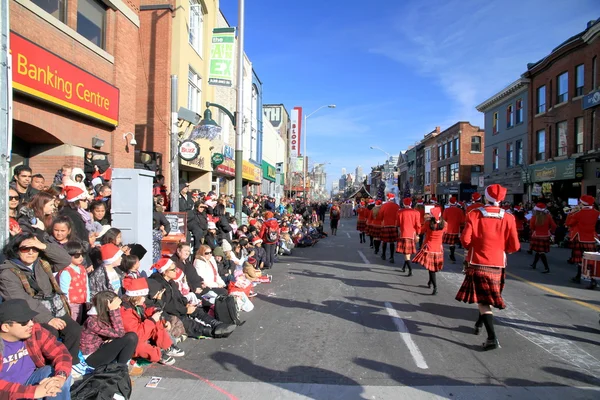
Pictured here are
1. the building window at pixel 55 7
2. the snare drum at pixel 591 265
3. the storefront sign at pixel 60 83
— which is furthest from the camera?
the building window at pixel 55 7

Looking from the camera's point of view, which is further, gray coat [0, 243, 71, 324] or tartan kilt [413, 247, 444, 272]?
tartan kilt [413, 247, 444, 272]

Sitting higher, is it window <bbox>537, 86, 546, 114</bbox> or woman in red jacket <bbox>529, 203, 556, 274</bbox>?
window <bbox>537, 86, 546, 114</bbox>

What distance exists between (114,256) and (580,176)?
2431 centimetres

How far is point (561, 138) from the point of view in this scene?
2445 centimetres

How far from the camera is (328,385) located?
4.01 metres

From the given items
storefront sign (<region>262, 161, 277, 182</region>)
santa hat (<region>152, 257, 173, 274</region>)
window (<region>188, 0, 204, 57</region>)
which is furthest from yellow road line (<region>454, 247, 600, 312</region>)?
storefront sign (<region>262, 161, 277, 182</region>)

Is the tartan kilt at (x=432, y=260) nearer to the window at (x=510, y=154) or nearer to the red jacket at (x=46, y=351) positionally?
the red jacket at (x=46, y=351)

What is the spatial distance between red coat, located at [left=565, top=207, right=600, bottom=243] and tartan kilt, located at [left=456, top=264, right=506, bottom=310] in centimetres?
529

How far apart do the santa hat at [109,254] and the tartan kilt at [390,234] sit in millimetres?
8160

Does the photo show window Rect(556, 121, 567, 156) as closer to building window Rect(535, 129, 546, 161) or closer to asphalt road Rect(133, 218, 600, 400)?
building window Rect(535, 129, 546, 161)

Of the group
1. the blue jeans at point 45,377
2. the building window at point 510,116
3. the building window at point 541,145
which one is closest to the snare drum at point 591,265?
the blue jeans at point 45,377

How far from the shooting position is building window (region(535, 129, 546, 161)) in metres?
26.3

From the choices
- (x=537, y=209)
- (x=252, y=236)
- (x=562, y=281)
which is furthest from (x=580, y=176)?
(x=252, y=236)

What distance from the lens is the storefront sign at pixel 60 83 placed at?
24.2 feet
